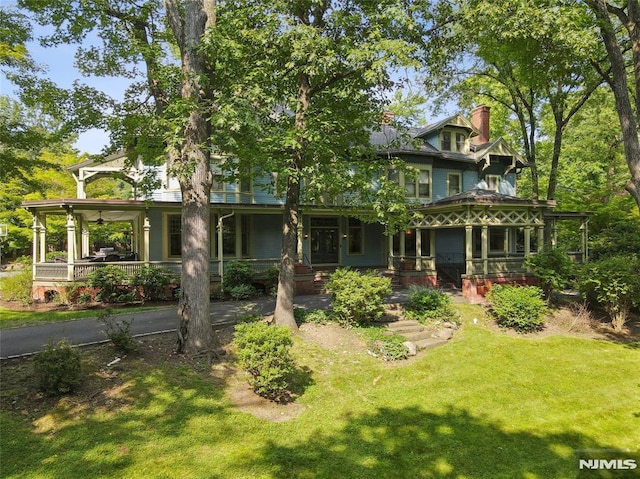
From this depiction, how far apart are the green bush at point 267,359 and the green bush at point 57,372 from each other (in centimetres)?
261

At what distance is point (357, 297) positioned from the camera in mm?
10195

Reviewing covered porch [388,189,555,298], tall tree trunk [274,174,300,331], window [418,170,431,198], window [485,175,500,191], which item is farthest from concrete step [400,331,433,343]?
window [485,175,500,191]

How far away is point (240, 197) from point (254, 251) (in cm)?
267

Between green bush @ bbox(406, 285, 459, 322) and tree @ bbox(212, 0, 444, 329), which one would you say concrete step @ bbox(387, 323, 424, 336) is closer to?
green bush @ bbox(406, 285, 459, 322)

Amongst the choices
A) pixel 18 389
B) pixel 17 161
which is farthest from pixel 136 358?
pixel 17 161

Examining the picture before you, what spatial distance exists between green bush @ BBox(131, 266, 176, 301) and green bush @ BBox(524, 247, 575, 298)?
1369cm

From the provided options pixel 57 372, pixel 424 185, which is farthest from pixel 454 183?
pixel 57 372

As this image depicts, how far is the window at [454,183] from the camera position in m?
22.0

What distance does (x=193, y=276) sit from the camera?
26.6 feet

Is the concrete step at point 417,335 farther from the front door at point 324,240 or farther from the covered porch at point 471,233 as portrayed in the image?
the front door at point 324,240

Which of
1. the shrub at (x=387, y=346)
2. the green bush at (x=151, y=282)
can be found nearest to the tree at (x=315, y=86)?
the shrub at (x=387, y=346)

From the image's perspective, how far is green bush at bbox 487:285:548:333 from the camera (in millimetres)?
11539

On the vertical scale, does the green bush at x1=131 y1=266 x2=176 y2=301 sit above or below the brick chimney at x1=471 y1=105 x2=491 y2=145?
below

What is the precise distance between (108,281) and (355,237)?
12.1 metres
